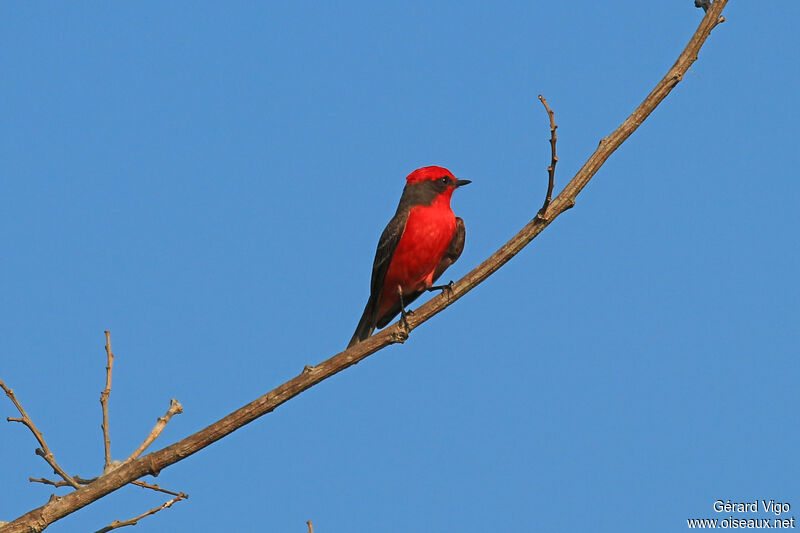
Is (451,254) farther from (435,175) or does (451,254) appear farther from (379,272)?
(435,175)

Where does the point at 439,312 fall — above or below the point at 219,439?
above

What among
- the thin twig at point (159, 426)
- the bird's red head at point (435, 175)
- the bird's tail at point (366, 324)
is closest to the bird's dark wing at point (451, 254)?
the bird's tail at point (366, 324)

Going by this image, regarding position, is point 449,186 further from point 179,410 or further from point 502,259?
point 179,410

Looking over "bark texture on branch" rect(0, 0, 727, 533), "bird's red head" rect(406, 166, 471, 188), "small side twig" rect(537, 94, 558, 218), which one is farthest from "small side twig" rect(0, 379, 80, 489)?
"bird's red head" rect(406, 166, 471, 188)

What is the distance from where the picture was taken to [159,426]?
6.16 meters

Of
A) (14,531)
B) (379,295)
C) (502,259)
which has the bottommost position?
(14,531)

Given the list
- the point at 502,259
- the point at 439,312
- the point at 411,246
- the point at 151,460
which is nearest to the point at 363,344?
the point at 439,312

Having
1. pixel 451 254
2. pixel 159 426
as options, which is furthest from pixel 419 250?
pixel 159 426

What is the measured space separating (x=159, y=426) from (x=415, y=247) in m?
4.32

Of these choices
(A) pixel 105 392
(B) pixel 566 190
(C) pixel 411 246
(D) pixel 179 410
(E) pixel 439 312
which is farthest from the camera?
(C) pixel 411 246

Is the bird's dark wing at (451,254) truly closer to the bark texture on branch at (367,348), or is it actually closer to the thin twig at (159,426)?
the bark texture on branch at (367,348)

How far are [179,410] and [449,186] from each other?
5052 mm

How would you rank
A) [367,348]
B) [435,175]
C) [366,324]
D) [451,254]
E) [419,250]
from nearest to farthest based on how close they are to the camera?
1. [367,348]
2. [419,250]
3. [366,324]
4. [451,254]
5. [435,175]

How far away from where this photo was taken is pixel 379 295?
1009cm
